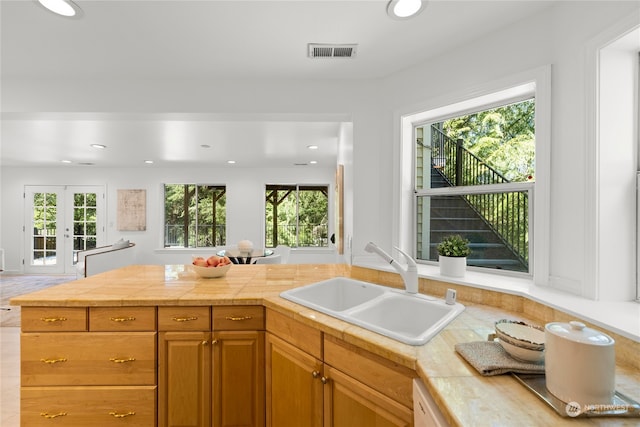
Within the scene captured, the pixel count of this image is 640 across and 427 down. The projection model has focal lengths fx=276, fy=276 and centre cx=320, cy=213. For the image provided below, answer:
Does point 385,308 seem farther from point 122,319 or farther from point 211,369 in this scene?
point 122,319

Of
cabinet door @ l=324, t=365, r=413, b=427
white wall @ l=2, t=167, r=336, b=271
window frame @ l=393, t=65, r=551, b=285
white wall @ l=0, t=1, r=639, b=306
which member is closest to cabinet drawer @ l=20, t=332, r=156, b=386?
cabinet door @ l=324, t=365, r=413, b=427

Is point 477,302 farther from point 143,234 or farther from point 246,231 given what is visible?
point 143,234

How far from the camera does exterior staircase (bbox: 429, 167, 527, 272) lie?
1.79m

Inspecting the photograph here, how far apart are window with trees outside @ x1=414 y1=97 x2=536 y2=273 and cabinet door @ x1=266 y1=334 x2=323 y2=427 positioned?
1.27 m

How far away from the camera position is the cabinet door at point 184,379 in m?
1.51

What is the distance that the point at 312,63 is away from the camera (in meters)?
1.97

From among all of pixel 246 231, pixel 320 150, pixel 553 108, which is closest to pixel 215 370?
pixel 553 108

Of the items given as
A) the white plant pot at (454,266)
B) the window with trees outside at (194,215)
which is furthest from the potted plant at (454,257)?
the window with trees outside at (194,215)

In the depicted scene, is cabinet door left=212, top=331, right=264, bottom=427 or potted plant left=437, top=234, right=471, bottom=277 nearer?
cabinet door left=212, top=331, right=264, bottom=427

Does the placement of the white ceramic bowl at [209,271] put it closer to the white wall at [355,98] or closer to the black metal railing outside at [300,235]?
the white wall at [355,98]

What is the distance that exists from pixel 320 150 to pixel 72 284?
3.55 metres

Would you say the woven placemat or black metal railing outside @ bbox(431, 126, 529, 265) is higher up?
black metal railing outside @ bbox(431, 126, 529, 265)

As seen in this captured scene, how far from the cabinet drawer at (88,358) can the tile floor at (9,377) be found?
33.0 inches

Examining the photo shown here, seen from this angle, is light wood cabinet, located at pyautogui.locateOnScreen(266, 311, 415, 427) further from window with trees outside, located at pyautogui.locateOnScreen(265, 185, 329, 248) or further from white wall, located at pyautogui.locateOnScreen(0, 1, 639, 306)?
window with trees outside, located at pyautogui.locateOnScreen(265, 185, 329, 248)
